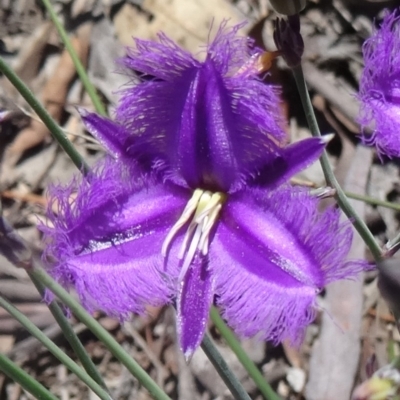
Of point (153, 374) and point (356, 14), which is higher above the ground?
point (356, 14)

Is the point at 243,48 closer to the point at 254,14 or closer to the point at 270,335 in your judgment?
the point at 270,335

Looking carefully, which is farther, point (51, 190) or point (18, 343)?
point (18, 343)

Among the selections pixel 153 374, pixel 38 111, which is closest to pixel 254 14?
pixel 153 374

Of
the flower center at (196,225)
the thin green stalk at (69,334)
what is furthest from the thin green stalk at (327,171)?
the thin green stalk at (69,334)

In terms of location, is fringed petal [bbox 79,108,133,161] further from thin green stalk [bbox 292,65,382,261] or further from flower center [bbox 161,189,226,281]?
thin green stalk [bbox 292,65,382,261]

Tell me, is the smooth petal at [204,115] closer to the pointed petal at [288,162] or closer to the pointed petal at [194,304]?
the pointed petal at [288,162]

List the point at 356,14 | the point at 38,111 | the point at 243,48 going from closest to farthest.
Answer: the point at 243,48 → the point at 38,111 → the point at 356,14

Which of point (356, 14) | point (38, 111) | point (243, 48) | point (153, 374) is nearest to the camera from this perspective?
point (243, 48)

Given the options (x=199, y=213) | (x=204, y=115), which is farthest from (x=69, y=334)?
(x=204, y=115)
